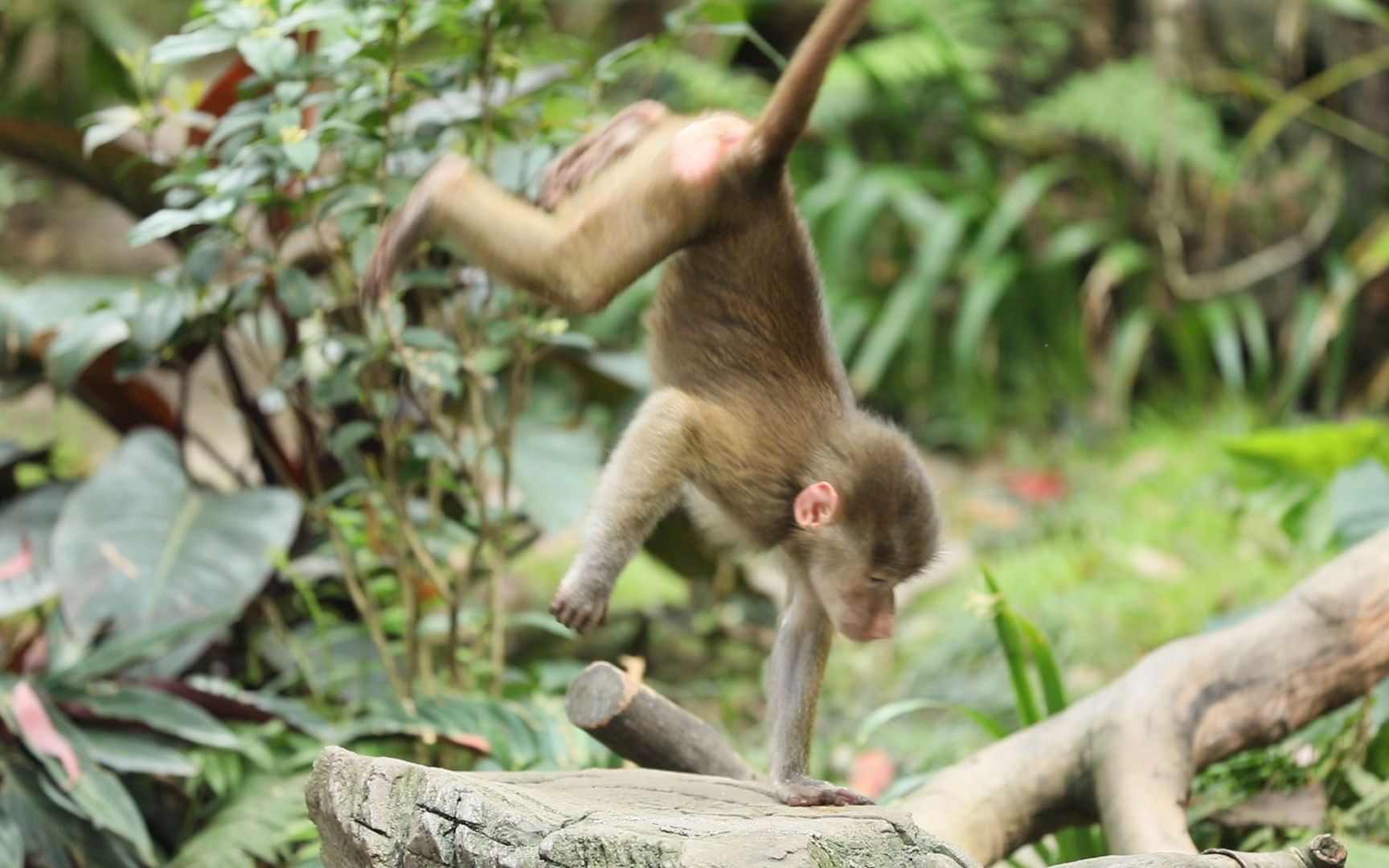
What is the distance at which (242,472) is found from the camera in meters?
4.45

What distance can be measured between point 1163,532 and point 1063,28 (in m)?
3.94

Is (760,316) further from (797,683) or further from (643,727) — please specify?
(643,727)

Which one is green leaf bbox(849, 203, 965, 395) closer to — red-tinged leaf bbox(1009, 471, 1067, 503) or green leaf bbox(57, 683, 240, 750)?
red-tinged leaf bbox(1009, 471, 1067, 503)

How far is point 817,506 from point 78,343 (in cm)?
222

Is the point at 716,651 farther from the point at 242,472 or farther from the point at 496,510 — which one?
the point at 242,472

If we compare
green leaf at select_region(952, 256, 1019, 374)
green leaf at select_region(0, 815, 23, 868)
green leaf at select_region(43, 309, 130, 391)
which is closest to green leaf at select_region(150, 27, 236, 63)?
green leaf at select_region(43, 309, 130, 391)

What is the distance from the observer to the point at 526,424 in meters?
4.52

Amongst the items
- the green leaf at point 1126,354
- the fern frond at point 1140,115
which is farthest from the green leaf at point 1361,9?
the green leaf at point 1126,354

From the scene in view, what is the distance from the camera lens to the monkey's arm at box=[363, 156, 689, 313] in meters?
2.59

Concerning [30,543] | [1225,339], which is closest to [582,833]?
[30,543]

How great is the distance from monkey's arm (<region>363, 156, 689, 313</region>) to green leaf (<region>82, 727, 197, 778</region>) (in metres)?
1.57

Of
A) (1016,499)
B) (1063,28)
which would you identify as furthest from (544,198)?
(1063,28)

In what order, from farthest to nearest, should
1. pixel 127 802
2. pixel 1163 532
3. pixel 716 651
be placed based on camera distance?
1. pixel 1163 532
2. pixel 716 651
3. pixel 127 802

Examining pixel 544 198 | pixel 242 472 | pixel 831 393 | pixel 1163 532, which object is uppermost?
pixel 544 198
